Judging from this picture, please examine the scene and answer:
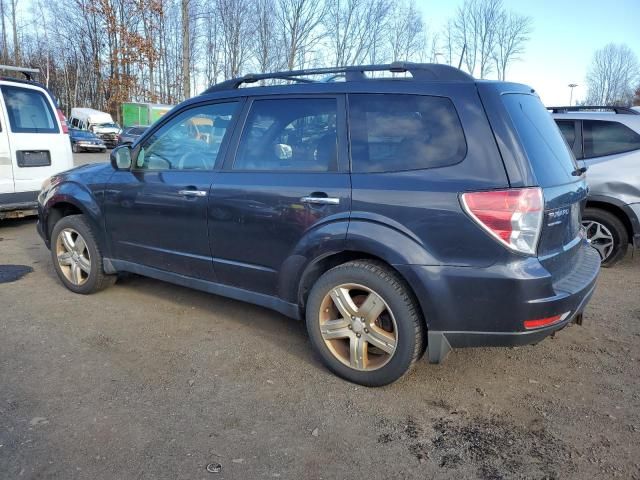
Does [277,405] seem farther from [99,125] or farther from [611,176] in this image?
[99,125]

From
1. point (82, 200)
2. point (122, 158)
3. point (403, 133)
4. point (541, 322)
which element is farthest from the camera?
point (82, 200)

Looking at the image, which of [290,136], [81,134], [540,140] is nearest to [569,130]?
[540,140]

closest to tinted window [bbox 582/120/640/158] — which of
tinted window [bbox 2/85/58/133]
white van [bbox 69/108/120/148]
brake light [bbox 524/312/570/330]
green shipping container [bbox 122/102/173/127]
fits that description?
brake light [bbox 524/312/570/330]

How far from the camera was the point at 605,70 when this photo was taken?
232 ft

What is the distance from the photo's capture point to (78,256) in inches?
189

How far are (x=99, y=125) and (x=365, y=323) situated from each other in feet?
122

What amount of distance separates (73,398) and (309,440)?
1.43 meters

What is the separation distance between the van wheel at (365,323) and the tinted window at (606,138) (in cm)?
423

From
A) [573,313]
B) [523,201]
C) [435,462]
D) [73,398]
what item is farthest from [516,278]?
[73,398]

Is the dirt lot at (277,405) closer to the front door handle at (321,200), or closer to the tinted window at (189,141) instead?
the front door handle at (321,200)

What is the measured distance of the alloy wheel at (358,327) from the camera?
3.05 m

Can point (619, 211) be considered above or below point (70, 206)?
below

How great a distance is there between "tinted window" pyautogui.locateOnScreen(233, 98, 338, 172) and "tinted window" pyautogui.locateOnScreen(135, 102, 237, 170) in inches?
10.4

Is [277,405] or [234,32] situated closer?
[277,405]
